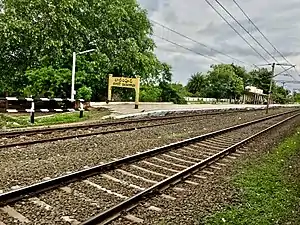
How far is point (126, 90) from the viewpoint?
152ft

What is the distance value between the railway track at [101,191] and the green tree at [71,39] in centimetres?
2314

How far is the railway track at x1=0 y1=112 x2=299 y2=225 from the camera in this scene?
17.5ft

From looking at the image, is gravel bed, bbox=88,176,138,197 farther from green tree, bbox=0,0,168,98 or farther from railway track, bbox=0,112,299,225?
green tree, bbox=0,0,168,98

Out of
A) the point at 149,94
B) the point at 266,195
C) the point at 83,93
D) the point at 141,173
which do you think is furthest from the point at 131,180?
the point at 149,94

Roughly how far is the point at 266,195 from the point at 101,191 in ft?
9.57

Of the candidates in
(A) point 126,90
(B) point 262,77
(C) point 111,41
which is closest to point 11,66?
(C) point 111,41

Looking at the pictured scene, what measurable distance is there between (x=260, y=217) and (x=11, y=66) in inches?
1329

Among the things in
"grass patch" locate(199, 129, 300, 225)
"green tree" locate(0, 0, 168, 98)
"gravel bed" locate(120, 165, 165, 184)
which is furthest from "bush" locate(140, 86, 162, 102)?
"gravel bed" locate(120, 165, 165, 184)

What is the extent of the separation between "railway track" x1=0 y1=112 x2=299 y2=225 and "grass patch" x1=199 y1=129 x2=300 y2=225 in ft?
2.95

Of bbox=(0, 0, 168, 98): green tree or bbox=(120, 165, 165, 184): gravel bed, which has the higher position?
bbox=(0, 0, 168, 98): green tree

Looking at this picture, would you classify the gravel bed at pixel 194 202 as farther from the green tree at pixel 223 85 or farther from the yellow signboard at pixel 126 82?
the green tree at pixel 223 85

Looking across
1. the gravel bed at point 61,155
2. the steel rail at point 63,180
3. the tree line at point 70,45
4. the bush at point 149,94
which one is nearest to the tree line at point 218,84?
the bush at point 149,94

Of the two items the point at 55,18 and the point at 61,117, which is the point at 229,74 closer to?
the point at 55,18

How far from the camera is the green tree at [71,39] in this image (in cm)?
3300
